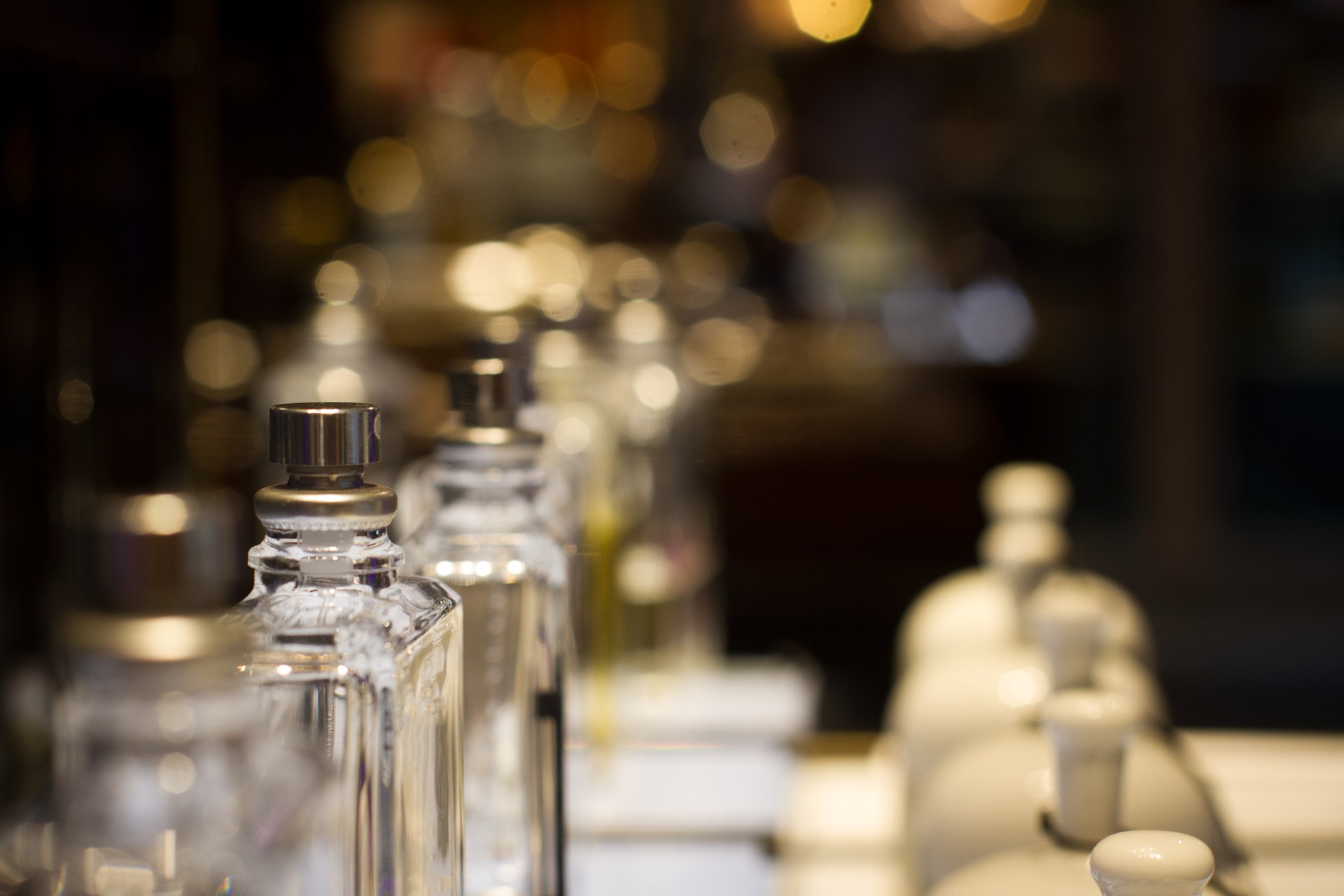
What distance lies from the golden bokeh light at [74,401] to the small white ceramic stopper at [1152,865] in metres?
0.77

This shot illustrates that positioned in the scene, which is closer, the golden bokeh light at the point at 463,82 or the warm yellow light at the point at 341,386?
the warm yellow light at the point at 341,386

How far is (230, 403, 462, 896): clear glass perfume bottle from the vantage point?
34cm

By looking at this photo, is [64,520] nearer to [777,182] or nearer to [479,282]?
[479,282]

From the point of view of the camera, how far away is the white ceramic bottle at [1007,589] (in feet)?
2.21

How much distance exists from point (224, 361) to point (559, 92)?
945 mm

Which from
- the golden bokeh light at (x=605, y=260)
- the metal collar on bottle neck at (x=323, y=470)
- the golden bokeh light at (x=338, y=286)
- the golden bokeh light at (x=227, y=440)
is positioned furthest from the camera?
the golden bokeh light at (x=605, y=260)

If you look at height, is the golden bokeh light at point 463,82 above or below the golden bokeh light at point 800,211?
above

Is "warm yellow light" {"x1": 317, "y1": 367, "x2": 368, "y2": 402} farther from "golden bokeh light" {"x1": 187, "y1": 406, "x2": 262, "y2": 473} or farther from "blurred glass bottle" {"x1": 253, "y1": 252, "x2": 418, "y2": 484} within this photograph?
"golden bokeh light" {"x1": 187, "y1": 406, "x2": 262, "y2": 473}

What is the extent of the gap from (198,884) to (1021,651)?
0.39 m

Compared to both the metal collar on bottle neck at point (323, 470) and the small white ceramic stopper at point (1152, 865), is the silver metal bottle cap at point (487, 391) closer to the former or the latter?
the metal collar on bottle neck at point (323, 470)

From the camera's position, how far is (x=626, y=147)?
2.97m

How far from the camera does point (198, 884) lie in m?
0.29

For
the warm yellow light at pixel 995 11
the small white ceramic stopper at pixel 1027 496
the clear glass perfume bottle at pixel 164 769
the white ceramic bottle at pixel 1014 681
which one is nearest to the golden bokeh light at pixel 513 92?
the warm yellow light at pixel 995 11

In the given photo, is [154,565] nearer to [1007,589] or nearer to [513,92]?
[1007,589]
